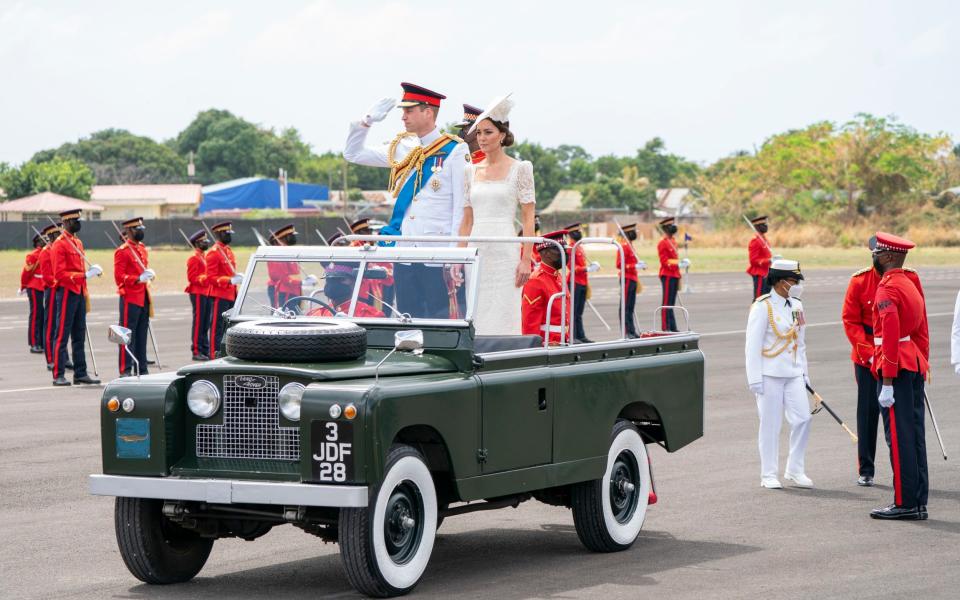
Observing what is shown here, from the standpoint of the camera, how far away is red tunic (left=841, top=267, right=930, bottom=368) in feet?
37.4

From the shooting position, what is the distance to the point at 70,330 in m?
19.5

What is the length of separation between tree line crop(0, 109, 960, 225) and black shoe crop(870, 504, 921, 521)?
70061 millimetres

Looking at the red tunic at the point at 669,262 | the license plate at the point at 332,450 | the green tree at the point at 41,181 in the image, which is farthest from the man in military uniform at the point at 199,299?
the green tree at the point at 41,181

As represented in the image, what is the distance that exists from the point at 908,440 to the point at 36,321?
713 inches

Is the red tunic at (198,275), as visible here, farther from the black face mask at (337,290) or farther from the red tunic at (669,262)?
the black face mask at (337,290)

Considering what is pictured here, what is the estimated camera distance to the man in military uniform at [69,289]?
1925 cm

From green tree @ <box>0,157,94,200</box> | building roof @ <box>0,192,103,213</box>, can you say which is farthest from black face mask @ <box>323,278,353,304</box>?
green tree @ <box>0,157,94,200</box>

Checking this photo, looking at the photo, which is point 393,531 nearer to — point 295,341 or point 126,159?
point 295,341

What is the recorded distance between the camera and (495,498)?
8219 mm

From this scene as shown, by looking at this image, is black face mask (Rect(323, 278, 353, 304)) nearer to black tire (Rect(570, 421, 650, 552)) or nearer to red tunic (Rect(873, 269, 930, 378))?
black tire (Rect(570, 421, 650, 552))

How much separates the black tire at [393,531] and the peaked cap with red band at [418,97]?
2.96 metres

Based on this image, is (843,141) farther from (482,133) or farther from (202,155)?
(482,133)

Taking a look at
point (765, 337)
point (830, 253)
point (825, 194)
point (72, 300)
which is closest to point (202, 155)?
point (825, 194)

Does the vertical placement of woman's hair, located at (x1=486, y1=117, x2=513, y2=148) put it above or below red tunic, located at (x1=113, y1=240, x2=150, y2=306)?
above
